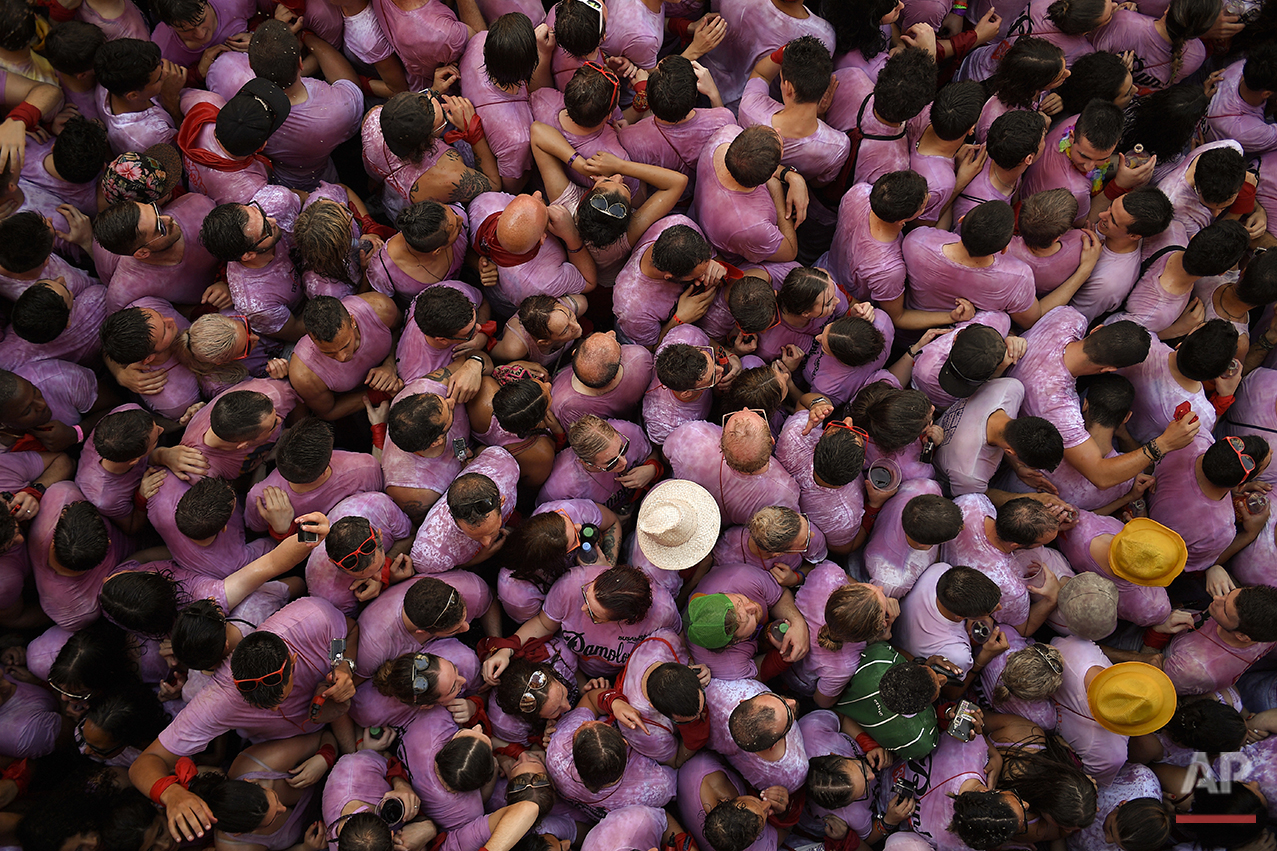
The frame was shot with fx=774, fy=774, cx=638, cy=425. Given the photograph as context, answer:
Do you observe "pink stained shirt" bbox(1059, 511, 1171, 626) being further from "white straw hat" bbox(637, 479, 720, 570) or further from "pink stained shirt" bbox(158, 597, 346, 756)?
"pink stained shirt" bbox(158, 597, 346, 756)

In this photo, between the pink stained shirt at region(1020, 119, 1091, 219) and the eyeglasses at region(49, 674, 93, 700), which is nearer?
the eyeglasses at region(49, 674, 93, 700)

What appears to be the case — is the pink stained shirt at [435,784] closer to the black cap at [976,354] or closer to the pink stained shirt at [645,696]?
the pink stained shirt at [645,696]

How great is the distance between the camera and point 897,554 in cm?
447

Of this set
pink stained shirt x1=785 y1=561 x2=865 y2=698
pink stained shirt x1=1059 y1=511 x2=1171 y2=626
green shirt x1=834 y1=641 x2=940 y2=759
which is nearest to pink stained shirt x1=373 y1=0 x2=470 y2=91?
pink stained shirt x1=785 y1=561 x2=865 y2=698

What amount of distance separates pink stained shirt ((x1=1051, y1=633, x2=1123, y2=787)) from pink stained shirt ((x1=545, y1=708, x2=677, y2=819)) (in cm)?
223

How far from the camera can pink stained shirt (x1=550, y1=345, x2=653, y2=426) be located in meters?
4.70

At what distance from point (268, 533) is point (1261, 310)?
6787 millimetres

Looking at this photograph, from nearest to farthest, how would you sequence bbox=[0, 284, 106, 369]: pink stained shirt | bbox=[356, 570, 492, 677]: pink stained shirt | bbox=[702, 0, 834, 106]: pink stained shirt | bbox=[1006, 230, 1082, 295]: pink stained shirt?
bbox=[356, 570, 492, 677]: pink stained shirt < bbox=[0, 284, 106, 369]: pink stained shirt < bbox=[1006, 230, 1082, 295]: pink stained shirt < bbox=[702, 0, 834, 106]: pink stained shirt

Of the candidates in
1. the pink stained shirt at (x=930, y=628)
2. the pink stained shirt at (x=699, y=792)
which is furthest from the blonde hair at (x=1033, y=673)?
the pink stained shirt at (x=699, y=792)

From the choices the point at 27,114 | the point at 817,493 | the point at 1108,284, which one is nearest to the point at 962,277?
the point at 1108,284

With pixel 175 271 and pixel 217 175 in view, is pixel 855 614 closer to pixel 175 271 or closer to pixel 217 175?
pixel 175 271

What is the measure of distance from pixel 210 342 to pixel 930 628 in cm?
435

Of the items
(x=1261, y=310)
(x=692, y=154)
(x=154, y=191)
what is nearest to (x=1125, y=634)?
(x=1261, y=310)

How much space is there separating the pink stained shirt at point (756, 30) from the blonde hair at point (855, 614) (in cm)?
369
